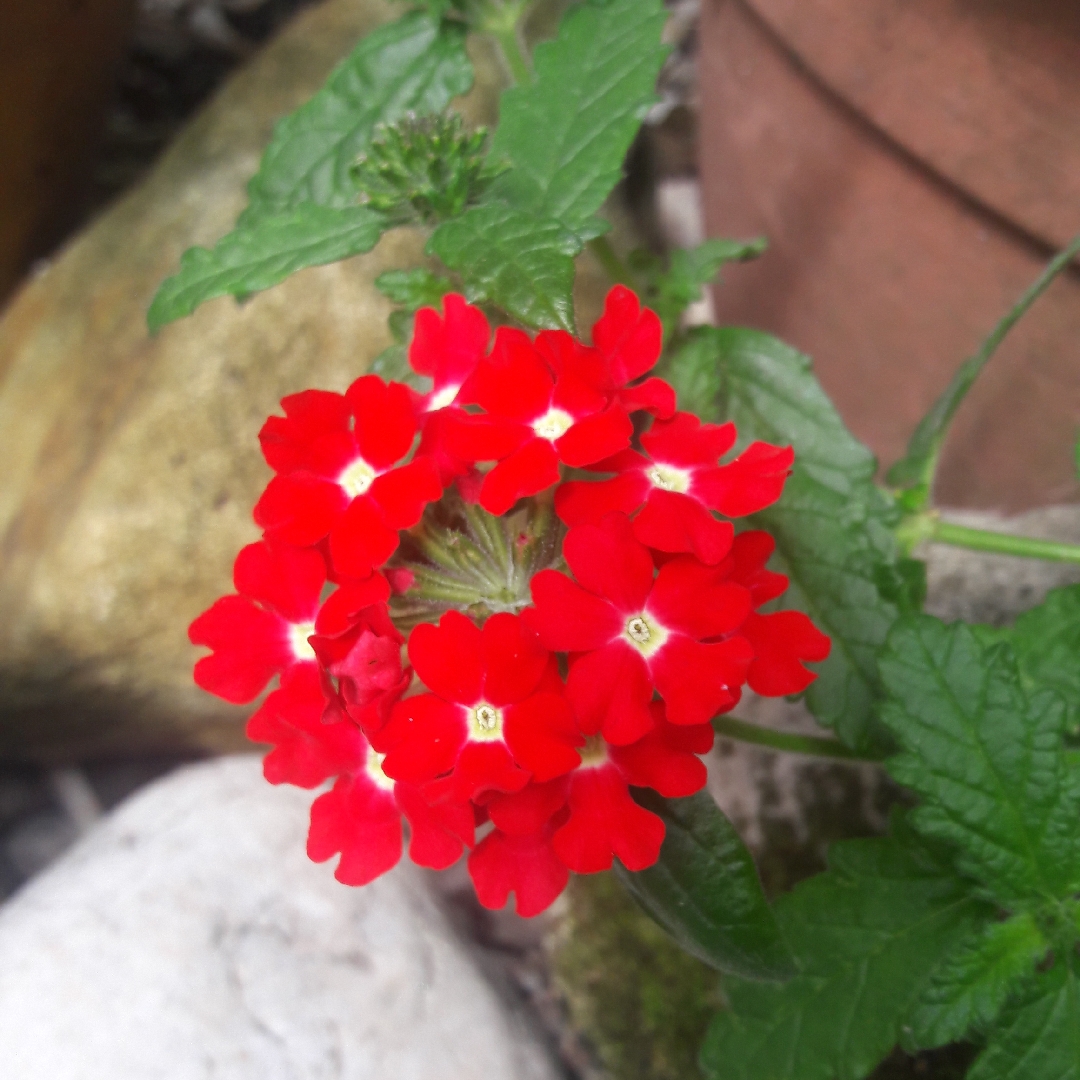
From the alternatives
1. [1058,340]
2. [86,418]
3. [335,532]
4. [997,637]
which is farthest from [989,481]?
[86,418]

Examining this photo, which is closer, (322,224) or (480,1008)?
(322,224)

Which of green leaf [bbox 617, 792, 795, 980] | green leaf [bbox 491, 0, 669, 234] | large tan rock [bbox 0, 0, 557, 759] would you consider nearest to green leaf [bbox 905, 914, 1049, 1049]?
green leaf [bbox 617, 792, 795, 980]

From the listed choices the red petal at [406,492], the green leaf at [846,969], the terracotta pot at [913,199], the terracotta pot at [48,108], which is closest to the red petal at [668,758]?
the red petal at [406,492]

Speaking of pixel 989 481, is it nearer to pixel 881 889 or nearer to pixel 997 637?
pixel 997 637

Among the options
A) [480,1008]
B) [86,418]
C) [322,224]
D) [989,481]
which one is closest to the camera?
[322,224]

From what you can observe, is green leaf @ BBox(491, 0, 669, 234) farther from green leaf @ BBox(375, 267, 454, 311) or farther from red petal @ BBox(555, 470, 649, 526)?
red petal @ BBox(555, 470, 649, 526)

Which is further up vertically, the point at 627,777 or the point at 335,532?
the point at 335,532
